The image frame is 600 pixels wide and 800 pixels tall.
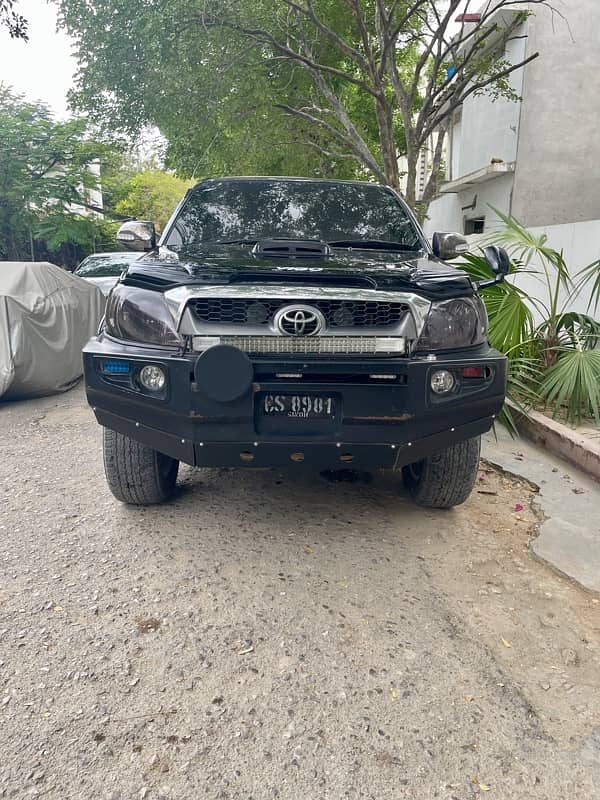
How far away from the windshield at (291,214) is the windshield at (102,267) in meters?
6.04

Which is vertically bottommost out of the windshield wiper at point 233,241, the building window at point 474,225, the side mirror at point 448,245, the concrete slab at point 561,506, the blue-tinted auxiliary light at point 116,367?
the concrete slab at point 561,506

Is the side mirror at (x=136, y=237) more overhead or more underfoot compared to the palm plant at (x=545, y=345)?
more overhead

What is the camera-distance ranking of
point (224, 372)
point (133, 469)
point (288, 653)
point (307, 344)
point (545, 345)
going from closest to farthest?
point (288, 653) < point (224, 372) < point (307, 344) < point (133, 469) < point (545, 345)

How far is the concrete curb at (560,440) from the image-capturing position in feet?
13.1

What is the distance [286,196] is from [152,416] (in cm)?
200

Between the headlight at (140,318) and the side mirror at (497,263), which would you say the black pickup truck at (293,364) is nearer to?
the headlight at (140,318)

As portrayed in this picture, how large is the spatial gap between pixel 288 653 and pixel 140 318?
4.97 feet

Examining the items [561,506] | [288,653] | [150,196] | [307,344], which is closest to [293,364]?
[307,344]

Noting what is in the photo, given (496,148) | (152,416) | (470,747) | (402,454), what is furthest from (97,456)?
(496,148)

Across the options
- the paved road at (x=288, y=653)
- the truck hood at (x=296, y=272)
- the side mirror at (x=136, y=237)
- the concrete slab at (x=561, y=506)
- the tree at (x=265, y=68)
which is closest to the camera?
the paved road at (x=288, y=653)

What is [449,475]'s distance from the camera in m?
3.15

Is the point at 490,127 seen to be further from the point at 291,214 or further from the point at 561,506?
the point at 561,506

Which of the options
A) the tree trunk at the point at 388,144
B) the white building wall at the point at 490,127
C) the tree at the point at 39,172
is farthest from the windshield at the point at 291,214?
the tree at the point at 39,172

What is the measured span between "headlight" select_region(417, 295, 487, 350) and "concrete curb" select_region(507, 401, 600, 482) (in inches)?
65.8
